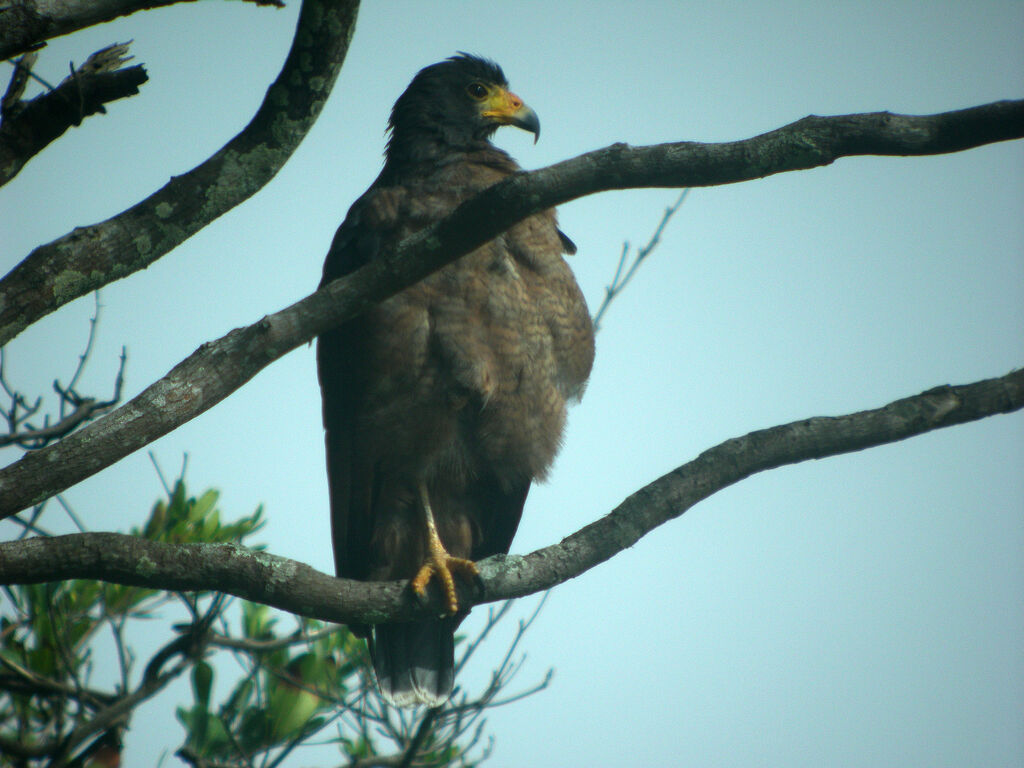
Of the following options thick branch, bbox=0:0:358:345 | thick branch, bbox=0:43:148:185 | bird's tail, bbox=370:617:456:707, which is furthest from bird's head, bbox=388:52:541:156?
bird's tail, bbox=370:617:456:707

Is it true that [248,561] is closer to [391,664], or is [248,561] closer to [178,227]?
[178,227]

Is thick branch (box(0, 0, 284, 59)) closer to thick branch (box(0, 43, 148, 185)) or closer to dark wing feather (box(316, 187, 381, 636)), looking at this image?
thick branch (box(0, 43, 148, 185))

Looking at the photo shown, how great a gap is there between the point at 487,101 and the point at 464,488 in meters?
2.07

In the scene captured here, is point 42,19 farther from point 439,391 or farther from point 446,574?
point 446,574

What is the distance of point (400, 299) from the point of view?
3666 millimetres

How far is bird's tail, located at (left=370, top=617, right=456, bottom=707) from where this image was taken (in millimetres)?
3979

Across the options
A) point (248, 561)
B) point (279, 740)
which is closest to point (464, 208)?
point (248, 561)

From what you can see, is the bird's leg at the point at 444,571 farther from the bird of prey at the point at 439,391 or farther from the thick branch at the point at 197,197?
the thick branch at the point at 197,197

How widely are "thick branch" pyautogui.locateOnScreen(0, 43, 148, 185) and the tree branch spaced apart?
2.94ft

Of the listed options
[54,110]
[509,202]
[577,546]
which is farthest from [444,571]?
[54,110]

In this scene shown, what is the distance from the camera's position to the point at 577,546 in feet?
9.30

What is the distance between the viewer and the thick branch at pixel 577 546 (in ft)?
7.85

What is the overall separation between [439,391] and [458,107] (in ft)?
5.72

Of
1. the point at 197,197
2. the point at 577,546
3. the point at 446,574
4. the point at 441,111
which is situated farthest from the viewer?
the point at 441,111
